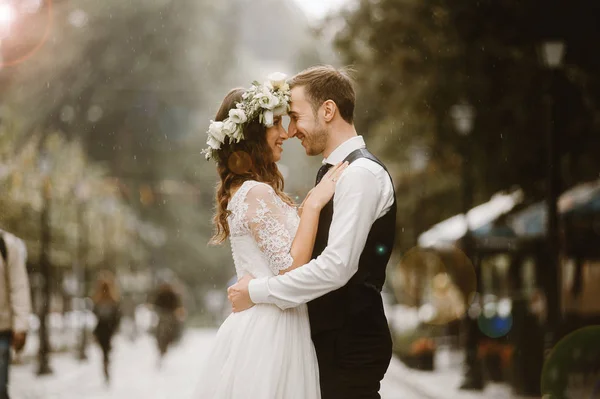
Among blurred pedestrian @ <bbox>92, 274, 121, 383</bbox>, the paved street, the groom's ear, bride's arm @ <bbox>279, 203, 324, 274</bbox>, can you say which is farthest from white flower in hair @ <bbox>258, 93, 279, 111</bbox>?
blurred pedestrian @ <bbox>92, 274, 121, 383</bbox>

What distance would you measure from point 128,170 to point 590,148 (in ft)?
115

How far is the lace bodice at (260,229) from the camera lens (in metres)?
4.83

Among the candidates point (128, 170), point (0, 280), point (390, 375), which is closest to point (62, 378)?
point (390, 375)

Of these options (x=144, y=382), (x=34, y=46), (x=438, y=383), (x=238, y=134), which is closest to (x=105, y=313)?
(x=144, y=382)

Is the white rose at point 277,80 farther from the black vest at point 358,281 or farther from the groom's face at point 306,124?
the black vest at point 358,281

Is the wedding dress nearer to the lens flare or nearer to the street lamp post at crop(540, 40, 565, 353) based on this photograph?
the street lamp post at crop(540, 40, 565, 353)

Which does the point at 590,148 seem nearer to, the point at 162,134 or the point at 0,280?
the point at 0,280

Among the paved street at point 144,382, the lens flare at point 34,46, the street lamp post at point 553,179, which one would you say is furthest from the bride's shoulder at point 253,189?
the lens flare at point 34,46

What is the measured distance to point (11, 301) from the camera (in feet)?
25.6

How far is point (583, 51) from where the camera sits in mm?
15938

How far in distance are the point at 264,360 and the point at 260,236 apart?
0.61m

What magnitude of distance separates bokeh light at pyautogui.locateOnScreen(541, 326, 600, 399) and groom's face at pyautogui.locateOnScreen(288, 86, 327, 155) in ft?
24.0

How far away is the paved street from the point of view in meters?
17.1

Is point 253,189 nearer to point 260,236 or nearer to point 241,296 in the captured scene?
point 260,236
